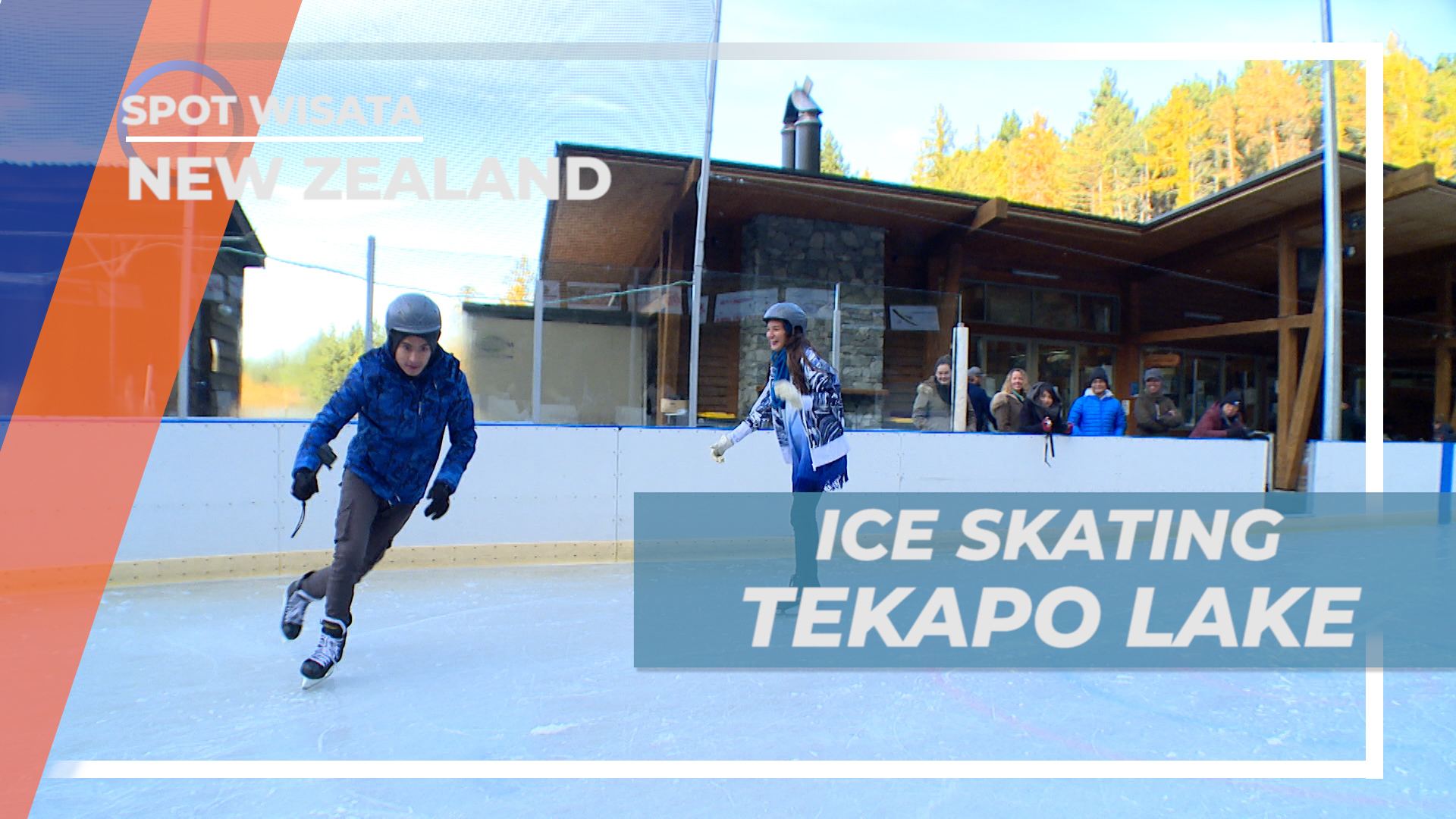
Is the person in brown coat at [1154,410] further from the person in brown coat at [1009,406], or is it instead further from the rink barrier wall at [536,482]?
the person in brown coat at [1009,406]

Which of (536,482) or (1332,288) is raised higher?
(1332,288)

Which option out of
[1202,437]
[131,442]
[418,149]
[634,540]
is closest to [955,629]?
[634,540]

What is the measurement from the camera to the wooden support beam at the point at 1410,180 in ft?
29.2

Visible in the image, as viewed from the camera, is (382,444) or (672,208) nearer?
(382,444)

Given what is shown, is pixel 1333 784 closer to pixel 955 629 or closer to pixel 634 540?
pixel 955 629

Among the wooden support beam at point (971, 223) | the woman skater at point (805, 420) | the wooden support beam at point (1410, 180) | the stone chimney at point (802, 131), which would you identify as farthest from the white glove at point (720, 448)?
the stone chimney at point (802, 131)

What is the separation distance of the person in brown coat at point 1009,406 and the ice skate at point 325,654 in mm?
5309

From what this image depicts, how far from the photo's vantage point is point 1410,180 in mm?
9062

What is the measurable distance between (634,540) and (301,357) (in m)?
2.34

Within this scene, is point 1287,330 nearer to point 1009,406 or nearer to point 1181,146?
point 1009,406

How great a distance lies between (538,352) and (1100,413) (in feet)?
15.4

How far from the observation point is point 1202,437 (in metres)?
7.93

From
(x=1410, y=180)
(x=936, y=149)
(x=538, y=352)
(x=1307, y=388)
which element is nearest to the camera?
(x=538, y=352)

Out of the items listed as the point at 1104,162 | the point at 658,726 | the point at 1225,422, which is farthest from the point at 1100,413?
the point at 1104,162
